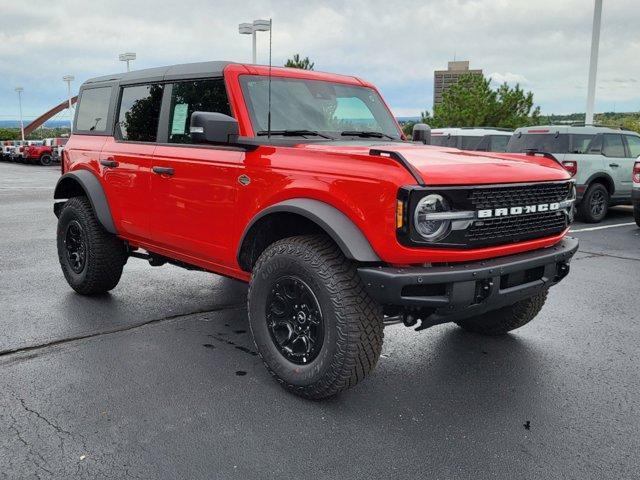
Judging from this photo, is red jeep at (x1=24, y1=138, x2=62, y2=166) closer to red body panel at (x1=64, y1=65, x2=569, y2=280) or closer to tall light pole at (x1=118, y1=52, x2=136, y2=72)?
tall light pole at (x1=118, y1=52, x2=136, y2=72)

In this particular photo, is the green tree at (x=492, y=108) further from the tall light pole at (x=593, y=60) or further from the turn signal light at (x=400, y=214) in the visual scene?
the turn signal light at (x=400, y=214)

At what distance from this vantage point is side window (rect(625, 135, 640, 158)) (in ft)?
40.3

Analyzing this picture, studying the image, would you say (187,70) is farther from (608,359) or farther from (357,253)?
(608,359)

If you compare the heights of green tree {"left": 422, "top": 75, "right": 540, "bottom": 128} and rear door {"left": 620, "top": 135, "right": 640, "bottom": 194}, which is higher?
green tree {"left": 422, "top": 75, "right": 540, "bottom": 128}

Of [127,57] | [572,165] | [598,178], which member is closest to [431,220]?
[572,165]

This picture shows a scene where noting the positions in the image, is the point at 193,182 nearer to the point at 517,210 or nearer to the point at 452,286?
the point at 452,286

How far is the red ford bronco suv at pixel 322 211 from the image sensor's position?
3.12 metres

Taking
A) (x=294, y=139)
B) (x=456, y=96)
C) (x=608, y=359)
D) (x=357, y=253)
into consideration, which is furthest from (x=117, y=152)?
(x=456, y=96)

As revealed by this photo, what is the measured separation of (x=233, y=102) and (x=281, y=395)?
195 centimetres

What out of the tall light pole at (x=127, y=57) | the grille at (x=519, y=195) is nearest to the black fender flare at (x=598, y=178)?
the grille at (x=519, y=195)

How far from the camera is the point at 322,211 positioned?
3312 millimetres

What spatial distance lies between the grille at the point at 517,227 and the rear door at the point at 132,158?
2.56 metres

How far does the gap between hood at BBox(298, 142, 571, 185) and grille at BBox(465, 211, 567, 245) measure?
0.21 metres

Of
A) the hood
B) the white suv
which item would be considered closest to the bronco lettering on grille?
the hood
